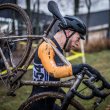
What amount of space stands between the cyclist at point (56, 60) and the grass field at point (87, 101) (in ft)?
5.73

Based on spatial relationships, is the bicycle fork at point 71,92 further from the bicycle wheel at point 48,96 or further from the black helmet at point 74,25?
the black helmet at point 74,25

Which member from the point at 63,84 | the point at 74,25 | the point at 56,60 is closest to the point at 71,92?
the point at 63,84

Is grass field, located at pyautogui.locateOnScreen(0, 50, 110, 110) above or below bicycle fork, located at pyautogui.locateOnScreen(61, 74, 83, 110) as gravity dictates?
below

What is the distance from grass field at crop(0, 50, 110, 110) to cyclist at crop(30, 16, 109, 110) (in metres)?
1.75

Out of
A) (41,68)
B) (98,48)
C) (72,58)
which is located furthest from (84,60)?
(41,68)

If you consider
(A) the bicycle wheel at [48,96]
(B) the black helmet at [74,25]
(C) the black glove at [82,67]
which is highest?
(B) the black helmet at [74,25]

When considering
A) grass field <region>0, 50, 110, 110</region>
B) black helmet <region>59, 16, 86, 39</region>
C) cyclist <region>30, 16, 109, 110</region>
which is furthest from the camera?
grass field <region>0, 50, 110, 110</region>

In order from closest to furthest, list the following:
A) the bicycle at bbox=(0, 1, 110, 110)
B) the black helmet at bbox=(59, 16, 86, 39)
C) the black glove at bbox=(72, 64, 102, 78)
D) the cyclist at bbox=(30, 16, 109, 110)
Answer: the bicycle at bbox=(0, 1, 110, 110), the cyclist at bbox=(30, 16, 109, 110), the black glove at bbox=(72, 64, 102, 78), the black helmet at bbox=(59, 16, 86, 39)

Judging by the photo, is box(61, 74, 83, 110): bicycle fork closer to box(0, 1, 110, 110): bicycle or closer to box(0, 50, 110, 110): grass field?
box(0, 1, 110, 110): bicycle

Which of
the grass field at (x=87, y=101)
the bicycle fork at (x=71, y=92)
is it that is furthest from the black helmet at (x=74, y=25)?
the grass field at (x=87, y=101)

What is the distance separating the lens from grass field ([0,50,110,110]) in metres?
6.96

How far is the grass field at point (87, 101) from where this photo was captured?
22.9 ft

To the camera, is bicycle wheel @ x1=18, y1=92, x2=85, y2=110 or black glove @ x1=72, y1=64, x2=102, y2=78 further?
black glove @ x1=72, y1=64, x2=102, y2=78

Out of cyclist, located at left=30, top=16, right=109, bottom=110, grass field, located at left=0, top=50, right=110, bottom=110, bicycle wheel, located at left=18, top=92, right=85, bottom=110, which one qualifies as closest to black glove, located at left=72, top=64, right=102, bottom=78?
cyclist, located at left=30, top=16, right=109, bottom=110
